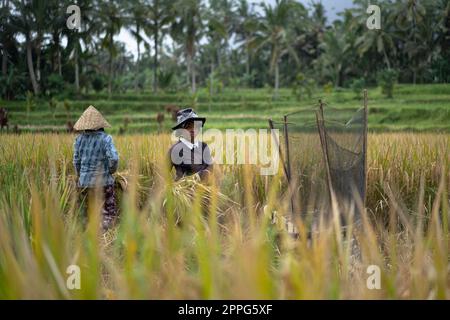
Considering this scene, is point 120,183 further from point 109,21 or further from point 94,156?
point 109,21

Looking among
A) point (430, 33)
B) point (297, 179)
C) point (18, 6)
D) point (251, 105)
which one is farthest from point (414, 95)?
point (297, 179)

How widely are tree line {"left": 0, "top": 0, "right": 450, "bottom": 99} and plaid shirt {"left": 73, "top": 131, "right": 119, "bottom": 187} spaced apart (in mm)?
3740

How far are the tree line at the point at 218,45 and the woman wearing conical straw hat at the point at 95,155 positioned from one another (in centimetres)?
373

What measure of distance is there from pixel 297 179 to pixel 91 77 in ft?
60.0

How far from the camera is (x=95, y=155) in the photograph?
287cm

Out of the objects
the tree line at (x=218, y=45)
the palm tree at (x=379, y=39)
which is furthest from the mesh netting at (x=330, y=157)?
the palm tree at (x=379, y=39)

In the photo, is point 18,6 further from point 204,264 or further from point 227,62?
point 227,62

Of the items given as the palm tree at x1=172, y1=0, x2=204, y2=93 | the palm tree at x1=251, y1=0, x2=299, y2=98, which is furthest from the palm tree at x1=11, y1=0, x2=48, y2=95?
the palm tree at x1=251, y1=0, x2=299, y2=98

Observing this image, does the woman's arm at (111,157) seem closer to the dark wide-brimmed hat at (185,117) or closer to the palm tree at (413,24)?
the dark wide-brimmed hat at (185,117)

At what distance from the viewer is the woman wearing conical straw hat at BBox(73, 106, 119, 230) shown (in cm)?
284

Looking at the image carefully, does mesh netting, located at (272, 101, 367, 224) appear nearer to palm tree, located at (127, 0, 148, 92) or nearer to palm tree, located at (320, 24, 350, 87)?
palm tree, located at (127, 0, 148, 92)

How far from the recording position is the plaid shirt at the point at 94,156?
2836 millimetres

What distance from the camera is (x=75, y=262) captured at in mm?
977

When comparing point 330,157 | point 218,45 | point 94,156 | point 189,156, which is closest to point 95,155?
point 94,156
